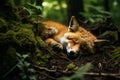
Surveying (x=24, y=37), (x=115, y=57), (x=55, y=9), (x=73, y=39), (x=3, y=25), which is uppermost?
(x=55, y=9)

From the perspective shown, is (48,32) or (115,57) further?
(48,32)

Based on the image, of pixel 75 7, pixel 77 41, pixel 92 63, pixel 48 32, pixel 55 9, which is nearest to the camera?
pixel 92 63

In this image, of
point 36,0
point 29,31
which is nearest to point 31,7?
point 36,0

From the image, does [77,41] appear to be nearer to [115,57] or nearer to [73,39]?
[73,39]

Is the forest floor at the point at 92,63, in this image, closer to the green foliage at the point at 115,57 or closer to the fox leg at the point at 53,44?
the green foliage at the point at 115,57

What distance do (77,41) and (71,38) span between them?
245mm

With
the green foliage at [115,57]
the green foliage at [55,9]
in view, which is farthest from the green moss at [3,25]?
the green foliage at [55,9]

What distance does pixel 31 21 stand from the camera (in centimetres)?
633

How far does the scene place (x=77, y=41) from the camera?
6656 millimetres

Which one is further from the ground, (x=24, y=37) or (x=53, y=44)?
(x=24, y=37)

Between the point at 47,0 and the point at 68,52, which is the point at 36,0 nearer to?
the point at 68,52

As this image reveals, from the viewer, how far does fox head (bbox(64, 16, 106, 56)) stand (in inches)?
253

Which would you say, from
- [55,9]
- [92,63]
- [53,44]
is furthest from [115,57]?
[55,9]

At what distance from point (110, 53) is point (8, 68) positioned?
2.95 m
